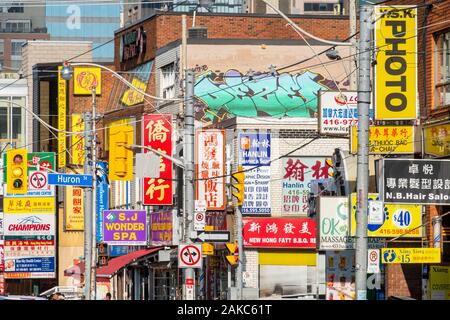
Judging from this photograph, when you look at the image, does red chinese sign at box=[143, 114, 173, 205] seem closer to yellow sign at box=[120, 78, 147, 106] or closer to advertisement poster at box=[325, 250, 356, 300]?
advertisement poster at box=[325, 250, 356, 300]

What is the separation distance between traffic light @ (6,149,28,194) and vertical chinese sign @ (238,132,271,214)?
8.39 m

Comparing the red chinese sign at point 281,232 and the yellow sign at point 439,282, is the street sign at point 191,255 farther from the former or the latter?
the red chinese sign at point 281,232

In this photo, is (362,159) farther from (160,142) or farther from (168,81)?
(168,81)

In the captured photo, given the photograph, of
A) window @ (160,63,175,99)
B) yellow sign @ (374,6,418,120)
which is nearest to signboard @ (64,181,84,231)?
window @ (160,63,175,99)

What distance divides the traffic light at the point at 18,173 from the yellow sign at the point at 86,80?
100.0 feet

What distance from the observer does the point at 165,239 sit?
164 ft

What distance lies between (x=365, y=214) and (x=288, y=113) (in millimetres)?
29360

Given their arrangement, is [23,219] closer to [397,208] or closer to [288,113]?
[288,113]

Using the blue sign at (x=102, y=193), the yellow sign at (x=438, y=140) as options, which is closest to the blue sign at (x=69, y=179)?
the yellow sign at (x=438, y=140)

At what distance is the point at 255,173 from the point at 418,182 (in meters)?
16.3

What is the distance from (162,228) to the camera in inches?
2004

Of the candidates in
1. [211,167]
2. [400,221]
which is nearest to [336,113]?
[400,221]

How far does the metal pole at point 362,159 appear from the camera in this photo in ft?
77.7
